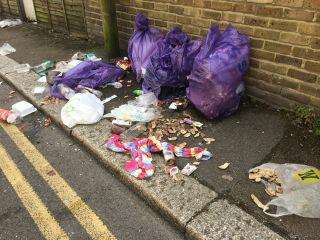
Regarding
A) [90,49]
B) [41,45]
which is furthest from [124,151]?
[41,45]

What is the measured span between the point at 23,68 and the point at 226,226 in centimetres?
430

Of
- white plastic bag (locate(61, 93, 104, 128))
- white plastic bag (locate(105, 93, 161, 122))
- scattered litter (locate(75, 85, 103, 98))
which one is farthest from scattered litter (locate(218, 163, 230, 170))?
scattered litter (locate(75, 85, 103, 98))

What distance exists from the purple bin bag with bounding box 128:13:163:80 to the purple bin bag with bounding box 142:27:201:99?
0.25m

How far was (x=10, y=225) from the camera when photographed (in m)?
2.74

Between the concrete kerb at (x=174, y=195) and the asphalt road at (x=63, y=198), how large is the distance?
0.28 feet

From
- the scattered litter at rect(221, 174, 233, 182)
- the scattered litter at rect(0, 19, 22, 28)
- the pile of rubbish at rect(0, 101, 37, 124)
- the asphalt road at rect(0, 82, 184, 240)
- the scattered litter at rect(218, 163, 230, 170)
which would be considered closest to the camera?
the asphalt road at rect(0, 82, 184, 240)

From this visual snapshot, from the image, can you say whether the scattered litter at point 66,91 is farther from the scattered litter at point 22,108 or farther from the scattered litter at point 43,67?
the scattered litter at point 43,67

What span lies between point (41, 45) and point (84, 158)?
392cm

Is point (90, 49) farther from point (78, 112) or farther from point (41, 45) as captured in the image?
point (78, 112)

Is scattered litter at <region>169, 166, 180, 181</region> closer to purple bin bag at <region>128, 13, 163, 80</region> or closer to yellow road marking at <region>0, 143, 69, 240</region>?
yellow road marking at <region>0, 143, 69, 240</region>

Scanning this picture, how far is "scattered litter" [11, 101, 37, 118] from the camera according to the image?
14.1 feet

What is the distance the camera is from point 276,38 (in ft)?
11.5

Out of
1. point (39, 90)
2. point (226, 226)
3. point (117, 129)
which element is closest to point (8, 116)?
point (39, 90)

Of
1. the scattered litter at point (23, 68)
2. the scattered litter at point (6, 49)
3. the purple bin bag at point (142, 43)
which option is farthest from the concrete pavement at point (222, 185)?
the scattered litter at point (6, 49)
